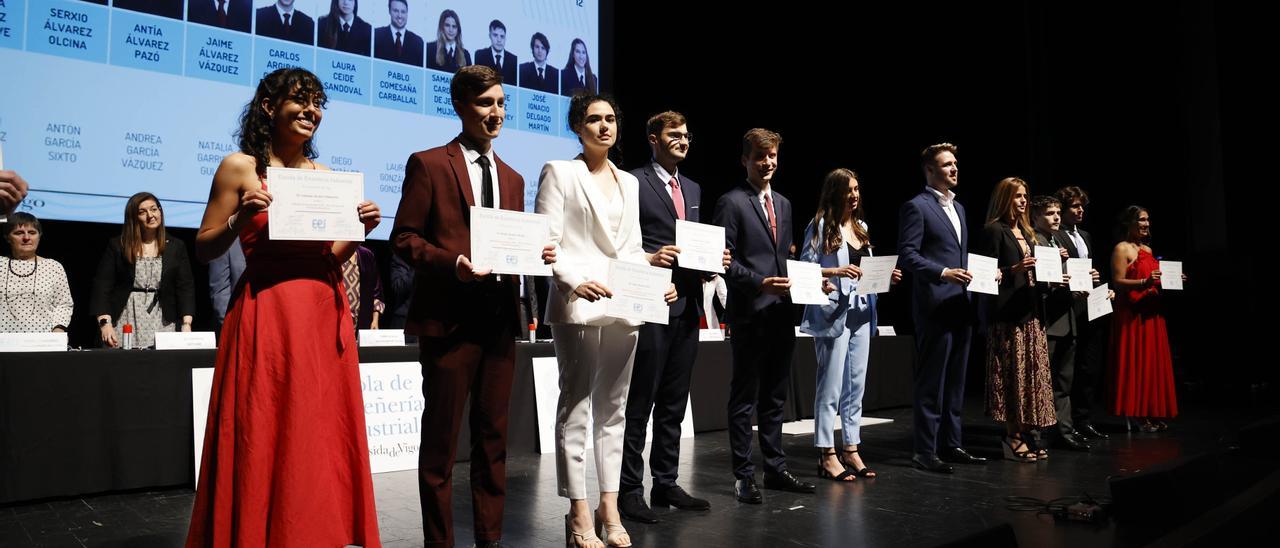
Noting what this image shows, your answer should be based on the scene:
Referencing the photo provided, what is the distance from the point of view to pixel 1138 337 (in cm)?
578

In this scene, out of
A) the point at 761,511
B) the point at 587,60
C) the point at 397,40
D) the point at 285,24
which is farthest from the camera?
the point at 587,60

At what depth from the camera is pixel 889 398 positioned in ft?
24.0

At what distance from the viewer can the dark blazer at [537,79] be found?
6148 millimetres

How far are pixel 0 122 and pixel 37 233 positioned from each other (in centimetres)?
69

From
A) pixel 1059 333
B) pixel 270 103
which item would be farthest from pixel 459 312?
pixel 1059 333

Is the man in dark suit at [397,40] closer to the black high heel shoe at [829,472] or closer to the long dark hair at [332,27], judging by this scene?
the long dark hair at [332,27]

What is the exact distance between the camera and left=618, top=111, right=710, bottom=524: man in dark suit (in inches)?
121

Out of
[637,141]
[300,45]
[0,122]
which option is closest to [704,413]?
[637,141]

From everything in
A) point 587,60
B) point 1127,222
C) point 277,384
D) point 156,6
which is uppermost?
point 587,60

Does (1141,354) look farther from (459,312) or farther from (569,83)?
(459,312)

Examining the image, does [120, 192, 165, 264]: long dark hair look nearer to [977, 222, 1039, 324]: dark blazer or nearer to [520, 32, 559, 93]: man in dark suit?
[520, 32, 559, 93]: man in dark suit

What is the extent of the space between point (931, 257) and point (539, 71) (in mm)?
3203

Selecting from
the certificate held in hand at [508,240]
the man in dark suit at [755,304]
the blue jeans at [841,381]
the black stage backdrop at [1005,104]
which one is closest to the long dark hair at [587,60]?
the black stage backdrop at [1005,104]

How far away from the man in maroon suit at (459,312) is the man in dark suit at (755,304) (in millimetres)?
1225
